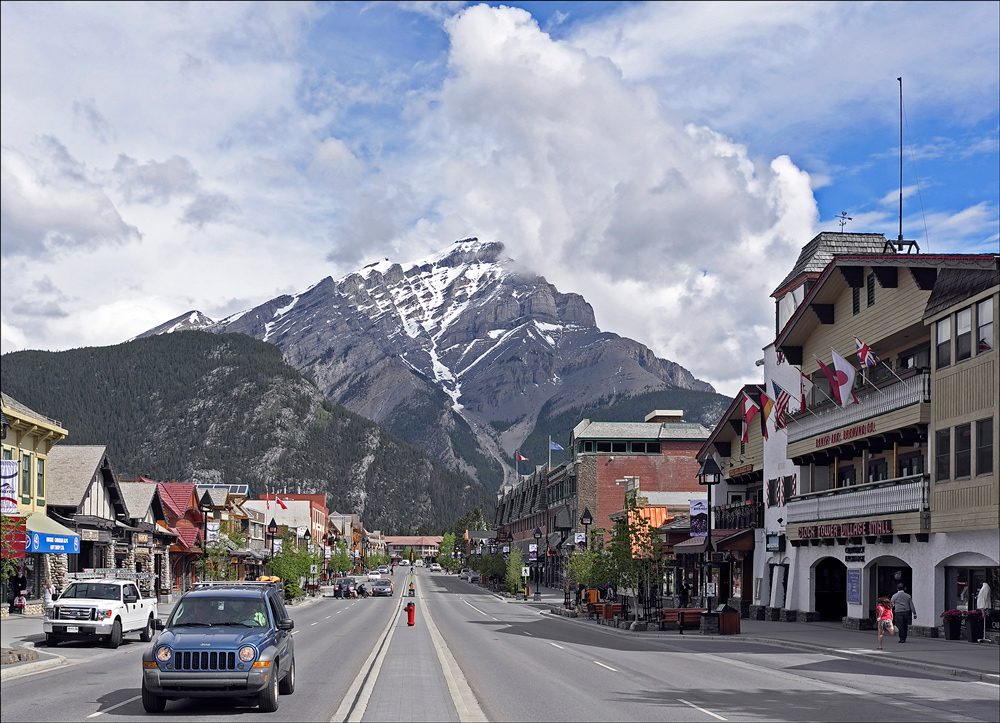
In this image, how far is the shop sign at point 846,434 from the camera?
42.1 m

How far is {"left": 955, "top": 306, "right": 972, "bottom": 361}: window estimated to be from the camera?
35.4m

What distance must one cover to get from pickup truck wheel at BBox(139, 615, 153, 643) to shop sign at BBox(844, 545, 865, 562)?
26690 millimetres

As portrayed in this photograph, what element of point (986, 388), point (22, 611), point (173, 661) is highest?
point (986, 388)

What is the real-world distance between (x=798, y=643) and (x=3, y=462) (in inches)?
983

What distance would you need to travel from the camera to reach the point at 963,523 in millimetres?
35062

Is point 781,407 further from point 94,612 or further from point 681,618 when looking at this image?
point 94,612

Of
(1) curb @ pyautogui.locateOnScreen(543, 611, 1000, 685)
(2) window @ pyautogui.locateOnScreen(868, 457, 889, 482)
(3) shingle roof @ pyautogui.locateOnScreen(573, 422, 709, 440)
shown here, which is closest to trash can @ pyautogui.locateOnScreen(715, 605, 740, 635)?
(1) curb @ pyautogui.locateOnScreen(543, 611, 1000, 685)

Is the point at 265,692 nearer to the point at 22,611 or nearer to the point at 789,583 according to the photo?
the point at 22,611

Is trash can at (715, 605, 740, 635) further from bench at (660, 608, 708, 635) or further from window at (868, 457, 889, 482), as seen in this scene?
window at (868, 457, 889, 482)

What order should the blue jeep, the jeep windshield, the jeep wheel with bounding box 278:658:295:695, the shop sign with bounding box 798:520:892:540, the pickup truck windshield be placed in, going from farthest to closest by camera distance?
the shop sign with bounding box 798:520:892:540 → the pickup truck windshield → the jeep wheel with bounding box 278:658:295:695 → the jeep windshield → the blue jeep

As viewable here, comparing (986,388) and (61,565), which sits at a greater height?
(986,388)

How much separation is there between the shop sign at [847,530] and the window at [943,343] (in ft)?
21.5

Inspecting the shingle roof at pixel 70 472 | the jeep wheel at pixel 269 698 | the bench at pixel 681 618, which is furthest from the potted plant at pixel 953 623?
the shingle roof at pixel 70 472

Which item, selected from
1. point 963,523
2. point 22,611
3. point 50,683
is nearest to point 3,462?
point 50,683
